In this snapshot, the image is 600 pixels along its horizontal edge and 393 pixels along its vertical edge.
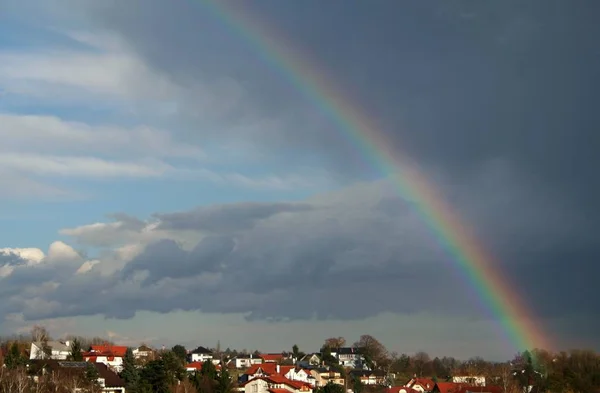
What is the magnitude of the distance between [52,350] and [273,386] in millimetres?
56895

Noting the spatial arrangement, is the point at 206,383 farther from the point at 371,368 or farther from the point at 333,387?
the point at 371,368

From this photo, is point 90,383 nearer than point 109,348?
Yes

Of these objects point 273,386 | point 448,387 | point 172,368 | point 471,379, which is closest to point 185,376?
point 172,368

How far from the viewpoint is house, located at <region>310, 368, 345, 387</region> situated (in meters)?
172

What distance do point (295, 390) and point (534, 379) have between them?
44.5 m

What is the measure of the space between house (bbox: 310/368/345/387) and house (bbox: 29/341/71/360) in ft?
184

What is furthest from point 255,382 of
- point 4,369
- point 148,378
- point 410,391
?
point 4,369

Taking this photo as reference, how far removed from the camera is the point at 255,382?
139m

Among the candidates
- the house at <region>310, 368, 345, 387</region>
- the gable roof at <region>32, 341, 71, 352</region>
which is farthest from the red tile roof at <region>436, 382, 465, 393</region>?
the gable roof at <region>32, 341, 71, 352</region>

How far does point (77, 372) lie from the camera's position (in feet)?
348

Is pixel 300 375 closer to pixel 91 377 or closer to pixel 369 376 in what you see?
pixel 369 376

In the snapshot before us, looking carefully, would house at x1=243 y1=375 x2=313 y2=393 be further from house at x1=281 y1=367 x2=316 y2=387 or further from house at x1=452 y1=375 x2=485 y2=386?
house at x1=452 y1=375 x2=485 y2=386

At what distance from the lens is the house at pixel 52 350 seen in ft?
480

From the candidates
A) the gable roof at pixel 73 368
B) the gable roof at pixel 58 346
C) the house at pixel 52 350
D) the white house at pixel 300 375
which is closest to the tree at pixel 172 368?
the gable roof at pixel 73 368
